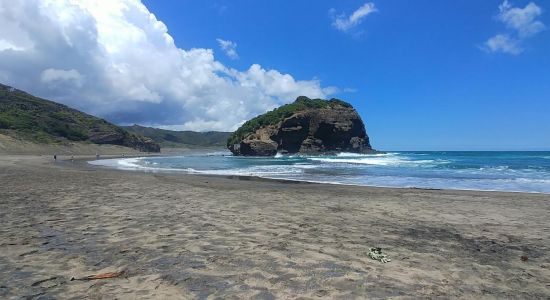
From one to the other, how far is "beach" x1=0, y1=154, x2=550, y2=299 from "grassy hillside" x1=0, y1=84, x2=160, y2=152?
94881mm

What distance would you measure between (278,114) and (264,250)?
96.6 metres

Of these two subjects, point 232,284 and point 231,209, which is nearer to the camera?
point 232,284

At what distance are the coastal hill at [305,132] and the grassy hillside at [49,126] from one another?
139ft

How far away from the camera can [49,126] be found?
102m

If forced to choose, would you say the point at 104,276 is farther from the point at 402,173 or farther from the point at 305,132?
the point at 305,132

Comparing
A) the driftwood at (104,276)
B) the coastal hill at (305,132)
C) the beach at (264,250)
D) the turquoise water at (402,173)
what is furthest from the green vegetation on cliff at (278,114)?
the driftwood at (104,276)

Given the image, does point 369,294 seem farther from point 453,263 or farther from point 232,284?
point 453,263

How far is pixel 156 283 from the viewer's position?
4715mm

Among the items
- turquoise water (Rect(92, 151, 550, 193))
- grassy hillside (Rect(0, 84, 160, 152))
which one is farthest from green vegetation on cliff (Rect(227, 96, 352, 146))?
turquoise water (Rect(92, 151, 550, 193))

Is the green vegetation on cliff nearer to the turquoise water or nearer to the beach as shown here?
the turquoise water

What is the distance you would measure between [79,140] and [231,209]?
351 ft

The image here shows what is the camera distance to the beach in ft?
15.4

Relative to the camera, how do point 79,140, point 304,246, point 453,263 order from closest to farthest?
point 453,263
point 304,246
point 79,140

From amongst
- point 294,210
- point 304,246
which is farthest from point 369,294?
point 294,210
